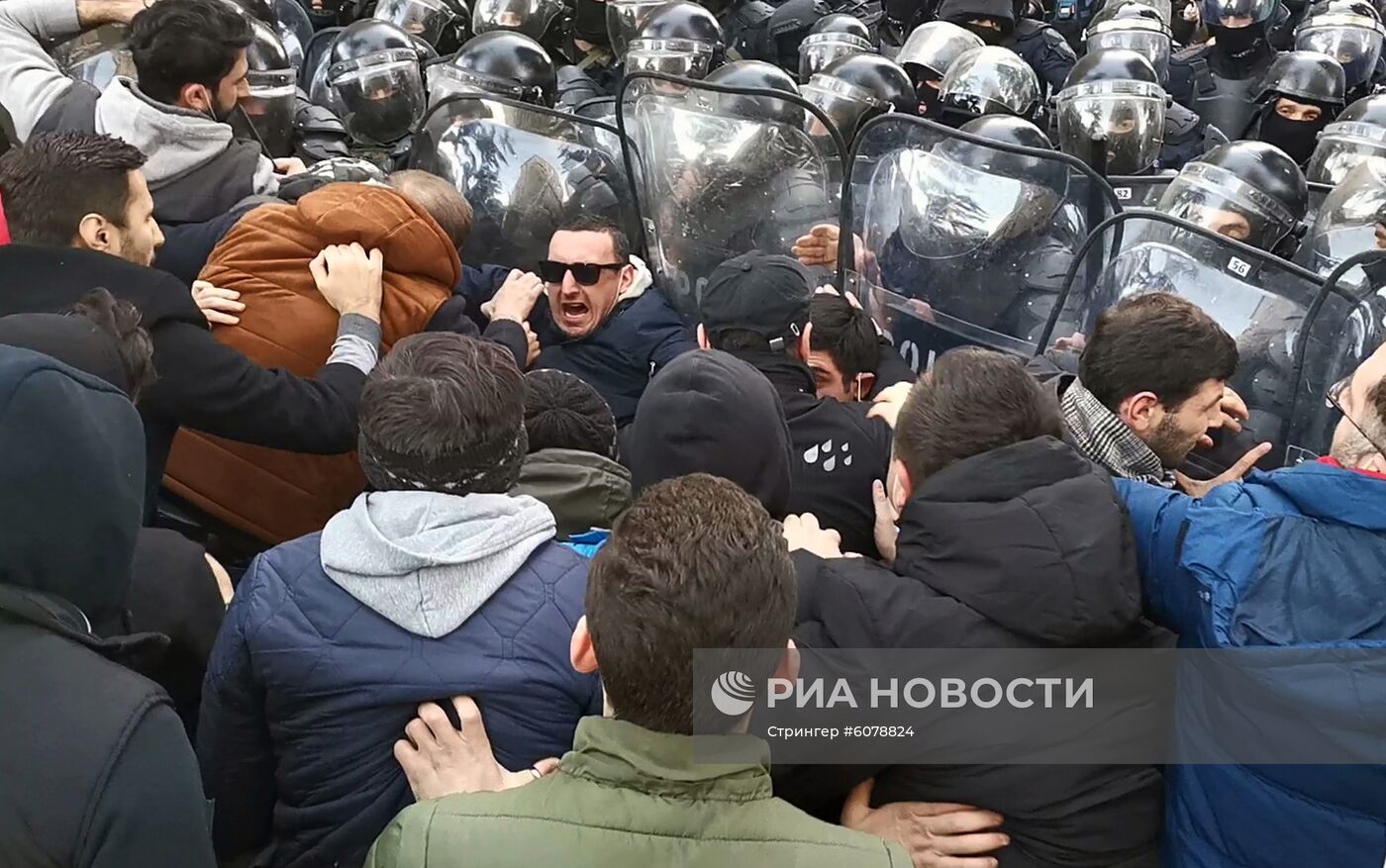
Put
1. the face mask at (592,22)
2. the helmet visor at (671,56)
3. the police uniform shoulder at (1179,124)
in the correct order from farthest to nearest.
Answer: the face mask at (592,22) → the police uniform shoulder at (1179,124) → the helmet visor at (671,56)

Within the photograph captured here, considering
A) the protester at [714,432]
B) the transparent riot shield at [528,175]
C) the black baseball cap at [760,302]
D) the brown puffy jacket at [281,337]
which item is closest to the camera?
the protester at [714,432]

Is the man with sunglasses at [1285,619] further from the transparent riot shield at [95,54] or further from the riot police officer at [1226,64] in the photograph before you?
the riot police officer at [1226,64]

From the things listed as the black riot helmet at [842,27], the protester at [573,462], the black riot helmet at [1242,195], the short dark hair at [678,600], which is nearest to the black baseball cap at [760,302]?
the protester at [573,462]

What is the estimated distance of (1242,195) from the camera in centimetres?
394

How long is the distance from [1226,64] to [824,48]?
120 inches

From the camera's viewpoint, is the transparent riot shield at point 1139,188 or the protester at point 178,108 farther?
the transparent riot shield at point 1139,188

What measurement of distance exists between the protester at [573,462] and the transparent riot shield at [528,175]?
1807 mm

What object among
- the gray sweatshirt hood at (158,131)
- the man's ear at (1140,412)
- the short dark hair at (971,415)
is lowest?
the man's ear at (1140,412)

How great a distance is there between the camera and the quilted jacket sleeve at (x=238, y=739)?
1.56 m

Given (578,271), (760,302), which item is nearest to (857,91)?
(578,271)

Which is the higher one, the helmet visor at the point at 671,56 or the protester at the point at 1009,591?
the protester at the point at 1009,591

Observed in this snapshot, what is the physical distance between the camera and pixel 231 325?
7.73 ft

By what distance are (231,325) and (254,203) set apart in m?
0.59

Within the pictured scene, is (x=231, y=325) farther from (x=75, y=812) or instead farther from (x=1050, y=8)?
(x=1050, y=8)
